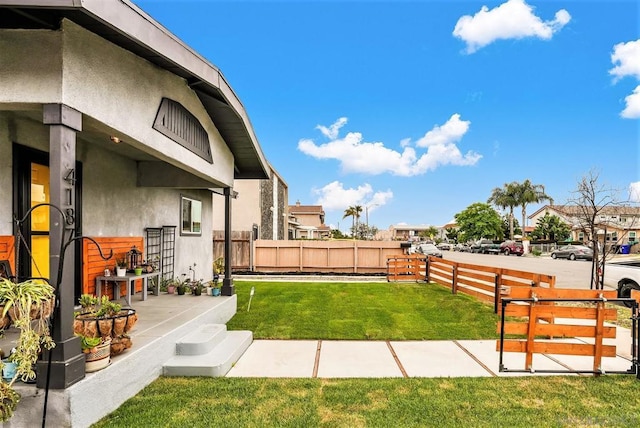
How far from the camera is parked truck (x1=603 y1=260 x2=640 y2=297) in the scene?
9516 millimetres

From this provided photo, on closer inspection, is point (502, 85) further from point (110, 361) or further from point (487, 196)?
point (487, 196)

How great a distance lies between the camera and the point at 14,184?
4512mm

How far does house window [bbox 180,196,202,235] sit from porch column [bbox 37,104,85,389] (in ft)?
21.2

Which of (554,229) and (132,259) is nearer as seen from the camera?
(132,259)

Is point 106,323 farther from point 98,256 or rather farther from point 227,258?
point 227,258

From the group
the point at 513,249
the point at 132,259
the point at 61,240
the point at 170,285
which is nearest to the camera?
the point at 61,240

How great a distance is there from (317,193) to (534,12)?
5947cm

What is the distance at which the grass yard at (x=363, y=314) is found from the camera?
21.2 feet

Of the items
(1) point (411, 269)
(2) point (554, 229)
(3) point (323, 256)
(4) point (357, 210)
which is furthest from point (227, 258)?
(4) point (357, 210)

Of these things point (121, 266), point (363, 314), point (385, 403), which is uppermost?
point (121, 266)

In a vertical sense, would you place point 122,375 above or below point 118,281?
below

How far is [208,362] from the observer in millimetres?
4605

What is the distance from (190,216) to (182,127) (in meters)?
5.10

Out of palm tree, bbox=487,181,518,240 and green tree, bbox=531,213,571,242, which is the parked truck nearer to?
green tree, bbox=531,213,571,242
